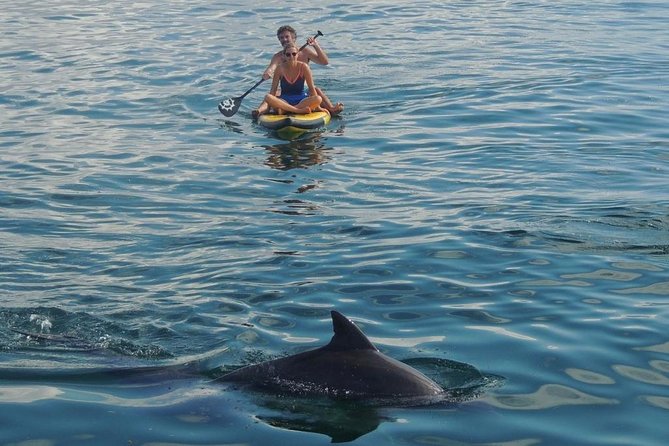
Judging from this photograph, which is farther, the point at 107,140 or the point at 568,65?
the point at 568,65

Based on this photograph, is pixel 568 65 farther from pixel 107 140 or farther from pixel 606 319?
pixel 606 319

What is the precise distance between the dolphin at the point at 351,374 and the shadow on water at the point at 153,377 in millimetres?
67

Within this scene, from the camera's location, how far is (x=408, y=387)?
747 centimetres

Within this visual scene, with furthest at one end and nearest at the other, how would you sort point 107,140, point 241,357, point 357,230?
point 107,140, point 357,230, point 241,357

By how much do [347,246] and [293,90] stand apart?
8.65 m

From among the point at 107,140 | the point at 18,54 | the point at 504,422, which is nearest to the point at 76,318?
the point at 504,422

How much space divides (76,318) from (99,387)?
1.72 meters

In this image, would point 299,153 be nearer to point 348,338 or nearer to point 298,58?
point 298,58

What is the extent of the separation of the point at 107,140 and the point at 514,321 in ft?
32.4

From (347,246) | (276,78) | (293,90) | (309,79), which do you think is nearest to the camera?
(347,246)

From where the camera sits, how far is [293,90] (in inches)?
777

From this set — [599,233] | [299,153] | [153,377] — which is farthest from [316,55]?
[153,377]

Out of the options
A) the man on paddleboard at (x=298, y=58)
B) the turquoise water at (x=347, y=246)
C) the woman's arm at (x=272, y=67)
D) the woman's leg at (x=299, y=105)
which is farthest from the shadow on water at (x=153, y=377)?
the woman's arm at (x=272, y=67)

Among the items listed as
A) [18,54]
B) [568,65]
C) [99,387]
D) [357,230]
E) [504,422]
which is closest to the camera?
[504,422]
